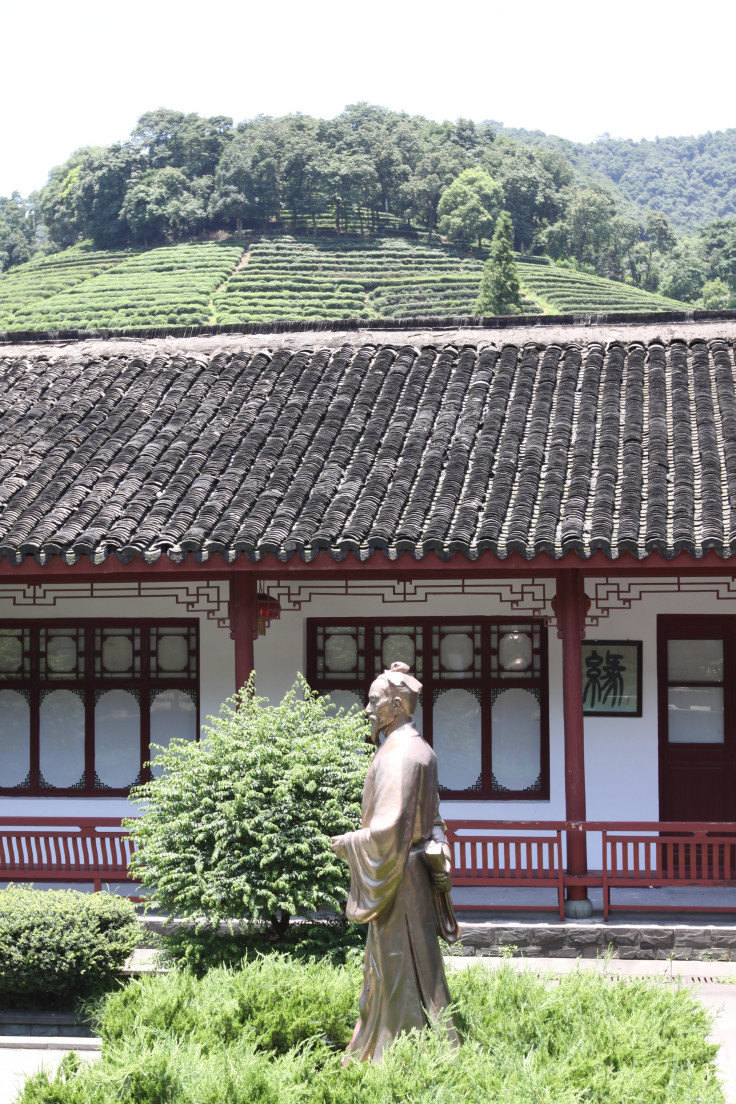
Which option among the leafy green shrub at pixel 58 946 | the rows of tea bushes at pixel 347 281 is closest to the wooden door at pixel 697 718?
the leafy green shrub at pixel 58 946

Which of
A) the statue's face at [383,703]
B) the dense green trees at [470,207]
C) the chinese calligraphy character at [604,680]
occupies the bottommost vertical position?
the chinese calligraphy character at [604,680]

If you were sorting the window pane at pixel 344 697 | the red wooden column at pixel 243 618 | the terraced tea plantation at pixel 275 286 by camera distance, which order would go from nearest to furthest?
the red wooden column at pixel 243 618
the window pane at pixel 344 697
the terraced tea plantation at pixel 275 286

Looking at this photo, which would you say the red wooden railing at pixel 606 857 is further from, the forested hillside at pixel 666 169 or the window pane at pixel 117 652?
the forested hillside at pixel 666 169

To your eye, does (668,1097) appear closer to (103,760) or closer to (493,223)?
(103,760)

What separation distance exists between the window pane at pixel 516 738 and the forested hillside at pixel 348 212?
221ft

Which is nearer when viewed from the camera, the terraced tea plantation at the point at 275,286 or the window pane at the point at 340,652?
the window pane at the point at 340,652

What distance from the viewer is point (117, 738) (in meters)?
12.1

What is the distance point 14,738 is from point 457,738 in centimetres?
435

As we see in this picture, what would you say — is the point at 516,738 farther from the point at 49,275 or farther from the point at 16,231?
the point at 16,231

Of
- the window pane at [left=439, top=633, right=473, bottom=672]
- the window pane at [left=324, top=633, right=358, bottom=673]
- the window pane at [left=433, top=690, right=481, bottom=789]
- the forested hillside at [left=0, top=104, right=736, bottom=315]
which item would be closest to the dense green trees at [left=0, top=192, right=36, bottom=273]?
the forested hillside at [left=0, top=104, right=736, bottom=315]

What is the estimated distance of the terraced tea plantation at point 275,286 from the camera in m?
75.3

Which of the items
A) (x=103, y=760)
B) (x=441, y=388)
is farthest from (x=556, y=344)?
(x=103, y=760)

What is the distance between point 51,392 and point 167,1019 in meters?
8.00

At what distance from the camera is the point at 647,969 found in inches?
366
